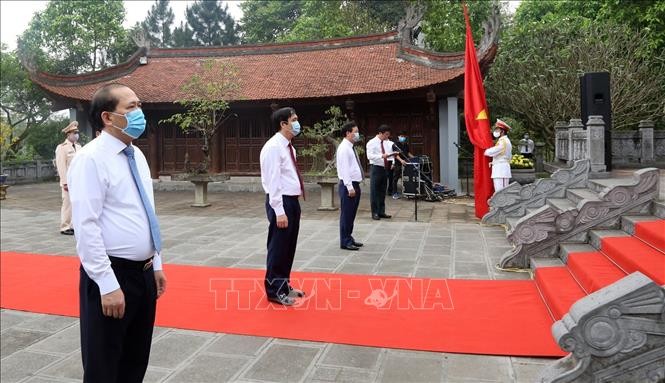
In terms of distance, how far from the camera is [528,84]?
16188 mm

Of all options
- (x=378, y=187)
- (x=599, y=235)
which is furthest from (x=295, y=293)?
(x=378, y=187)

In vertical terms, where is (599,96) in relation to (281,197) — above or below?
above

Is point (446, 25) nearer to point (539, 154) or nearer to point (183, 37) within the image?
point (539, 154)

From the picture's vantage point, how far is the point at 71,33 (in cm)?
2427

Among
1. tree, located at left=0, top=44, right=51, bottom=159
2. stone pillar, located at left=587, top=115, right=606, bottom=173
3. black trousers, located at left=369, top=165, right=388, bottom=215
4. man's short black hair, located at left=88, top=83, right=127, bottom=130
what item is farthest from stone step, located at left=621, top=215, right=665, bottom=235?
tree, located at left=0, top=44, right=51, bottom=159

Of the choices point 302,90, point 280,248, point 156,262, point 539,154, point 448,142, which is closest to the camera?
point 156,262

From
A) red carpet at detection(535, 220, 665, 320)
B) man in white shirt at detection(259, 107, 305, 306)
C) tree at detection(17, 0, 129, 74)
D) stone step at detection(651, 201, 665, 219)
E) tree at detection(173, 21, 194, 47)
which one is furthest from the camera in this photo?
tree at detection(173, 21, 194, 47)

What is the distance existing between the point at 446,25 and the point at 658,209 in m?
19.4

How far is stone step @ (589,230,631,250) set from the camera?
472 cm

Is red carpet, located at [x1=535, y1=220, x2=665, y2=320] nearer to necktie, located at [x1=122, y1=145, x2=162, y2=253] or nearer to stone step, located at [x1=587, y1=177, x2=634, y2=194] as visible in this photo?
stone step, located at [x1=587, y1=177, x2=634, y2=194]

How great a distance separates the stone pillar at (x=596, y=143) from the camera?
291 inches

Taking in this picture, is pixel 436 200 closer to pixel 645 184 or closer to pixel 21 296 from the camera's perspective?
pixel 645 184

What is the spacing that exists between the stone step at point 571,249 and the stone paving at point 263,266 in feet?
1.31

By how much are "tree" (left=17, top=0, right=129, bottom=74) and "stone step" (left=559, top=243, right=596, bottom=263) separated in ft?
81.3
